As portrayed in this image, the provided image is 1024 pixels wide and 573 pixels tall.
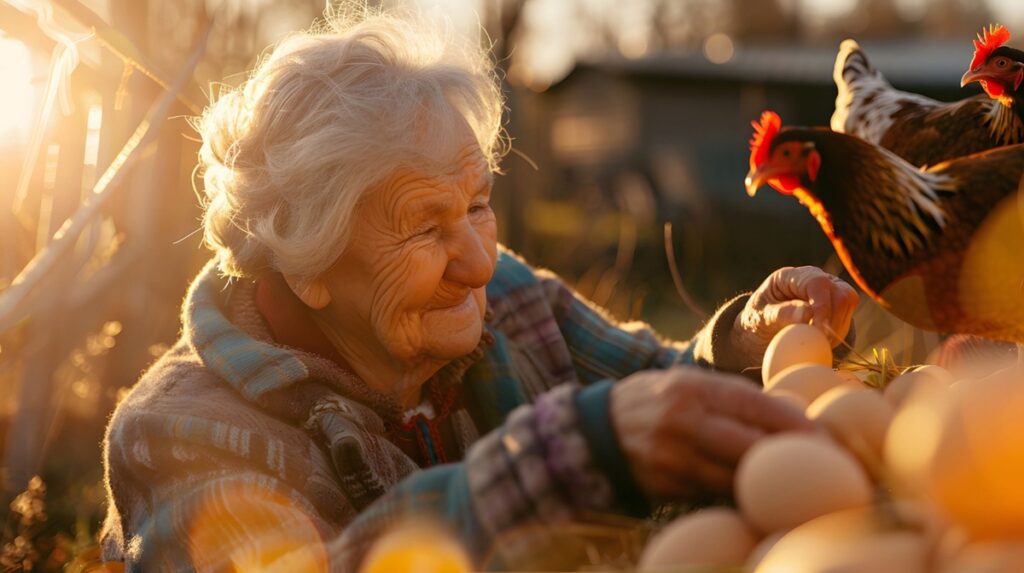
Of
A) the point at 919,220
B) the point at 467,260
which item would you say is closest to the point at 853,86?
the point at 919,220

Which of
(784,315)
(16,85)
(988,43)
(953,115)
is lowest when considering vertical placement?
(784,315)

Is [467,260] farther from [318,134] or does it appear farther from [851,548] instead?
[851,548]

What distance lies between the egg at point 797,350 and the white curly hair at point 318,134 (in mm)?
853

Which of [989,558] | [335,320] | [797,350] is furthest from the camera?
[335,320]

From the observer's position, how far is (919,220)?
2.00 m

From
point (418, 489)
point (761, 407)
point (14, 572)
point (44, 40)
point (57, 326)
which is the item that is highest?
point (44, 40)

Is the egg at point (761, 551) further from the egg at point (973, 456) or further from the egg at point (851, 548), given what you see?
the egg at point (973, 456)

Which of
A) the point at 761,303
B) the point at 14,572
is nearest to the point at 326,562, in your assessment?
the point at 761,303

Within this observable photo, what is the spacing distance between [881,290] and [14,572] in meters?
2.52

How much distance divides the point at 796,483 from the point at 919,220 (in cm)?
115

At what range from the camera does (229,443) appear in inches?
73.0

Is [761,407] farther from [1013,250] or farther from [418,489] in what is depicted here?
[1013,250]

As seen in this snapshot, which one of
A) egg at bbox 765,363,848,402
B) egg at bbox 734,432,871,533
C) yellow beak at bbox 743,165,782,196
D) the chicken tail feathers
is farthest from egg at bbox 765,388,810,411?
the chicken tail feathers

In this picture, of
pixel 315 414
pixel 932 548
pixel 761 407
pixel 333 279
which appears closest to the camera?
pixel 932 548
